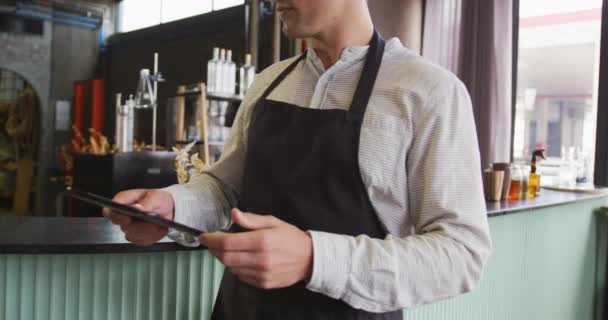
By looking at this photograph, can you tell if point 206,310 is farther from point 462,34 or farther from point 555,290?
point 462,34

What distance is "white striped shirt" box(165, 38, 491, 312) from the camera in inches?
28.9

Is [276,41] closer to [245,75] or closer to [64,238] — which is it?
[245,75]

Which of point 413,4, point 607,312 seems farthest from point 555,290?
point 413,4

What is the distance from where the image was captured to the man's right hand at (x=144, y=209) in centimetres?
93

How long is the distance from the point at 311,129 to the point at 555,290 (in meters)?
2.24

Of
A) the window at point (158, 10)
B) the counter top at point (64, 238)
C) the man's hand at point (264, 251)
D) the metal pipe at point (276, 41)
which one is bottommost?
the counter top at point (64, 238)

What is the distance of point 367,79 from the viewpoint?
37.2 inches

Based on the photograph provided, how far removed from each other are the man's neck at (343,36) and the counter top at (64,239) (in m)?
0.60

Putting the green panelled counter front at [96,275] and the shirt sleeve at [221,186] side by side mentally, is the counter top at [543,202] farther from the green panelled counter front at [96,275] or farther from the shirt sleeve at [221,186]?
the shirt sleeve at [221,186]

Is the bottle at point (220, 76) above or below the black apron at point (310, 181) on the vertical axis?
above

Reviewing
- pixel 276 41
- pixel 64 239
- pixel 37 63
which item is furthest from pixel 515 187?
pixel 37 63

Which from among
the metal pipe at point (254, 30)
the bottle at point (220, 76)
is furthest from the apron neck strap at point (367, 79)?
the metal pipe at point (254, 30)

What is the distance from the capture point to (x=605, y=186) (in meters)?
3.44

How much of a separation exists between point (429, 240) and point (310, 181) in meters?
0.23
